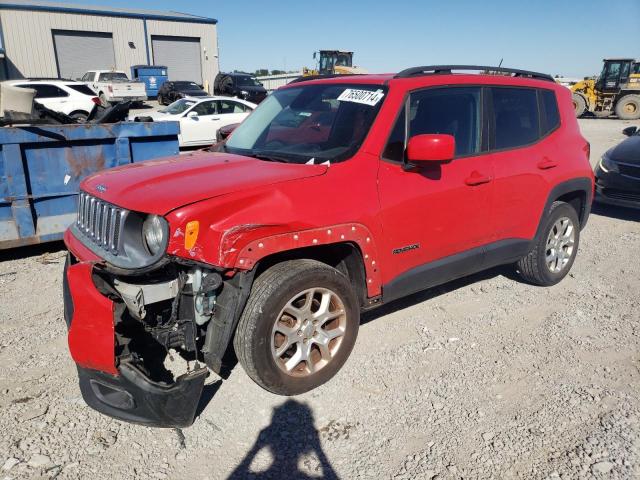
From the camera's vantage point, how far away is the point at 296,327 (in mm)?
3035

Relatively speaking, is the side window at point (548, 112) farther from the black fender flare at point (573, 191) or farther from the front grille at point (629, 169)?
the front grille at point (629, 169)

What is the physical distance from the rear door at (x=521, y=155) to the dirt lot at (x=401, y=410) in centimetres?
87

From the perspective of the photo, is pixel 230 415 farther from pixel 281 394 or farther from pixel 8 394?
pixel 8 394

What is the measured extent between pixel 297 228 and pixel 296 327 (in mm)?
633

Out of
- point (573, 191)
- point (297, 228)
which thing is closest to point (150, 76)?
point (573, 191)

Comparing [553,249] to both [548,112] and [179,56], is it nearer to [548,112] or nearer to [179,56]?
[548,112]

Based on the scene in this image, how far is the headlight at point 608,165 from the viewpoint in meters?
7.63

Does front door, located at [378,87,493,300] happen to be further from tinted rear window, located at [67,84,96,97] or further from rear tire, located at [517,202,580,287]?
tinted rear window, located at [67,84,96,97]

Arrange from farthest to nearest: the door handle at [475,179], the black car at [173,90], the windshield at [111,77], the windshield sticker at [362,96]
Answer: the black car at [173,90] < the windshield at [111,77] < the door handle at [475,179] < the windshield sticker at [362,96]

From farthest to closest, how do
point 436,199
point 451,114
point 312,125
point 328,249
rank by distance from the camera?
1. point 451,114
2. point 312,125
3. point 436,199
4. point 328,249

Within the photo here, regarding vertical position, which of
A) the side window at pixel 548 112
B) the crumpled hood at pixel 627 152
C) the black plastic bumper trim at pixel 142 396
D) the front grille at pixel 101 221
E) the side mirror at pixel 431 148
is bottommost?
the black plastic bumper trim at pixel 142 396

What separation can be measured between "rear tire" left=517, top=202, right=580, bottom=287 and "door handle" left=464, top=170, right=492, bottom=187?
1077 millimetres

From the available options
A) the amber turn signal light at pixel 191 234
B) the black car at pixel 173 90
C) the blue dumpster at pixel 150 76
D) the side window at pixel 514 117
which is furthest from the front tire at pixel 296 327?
the blue dumpster at pixel 150 76

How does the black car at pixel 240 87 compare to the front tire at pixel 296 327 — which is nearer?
the front tire at pixel 296 327
